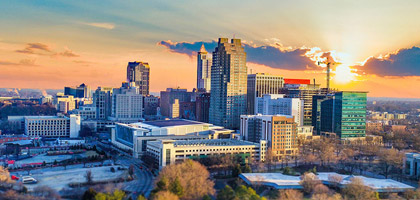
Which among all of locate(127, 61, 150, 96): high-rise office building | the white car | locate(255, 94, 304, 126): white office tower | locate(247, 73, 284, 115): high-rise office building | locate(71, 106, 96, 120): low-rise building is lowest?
the white car

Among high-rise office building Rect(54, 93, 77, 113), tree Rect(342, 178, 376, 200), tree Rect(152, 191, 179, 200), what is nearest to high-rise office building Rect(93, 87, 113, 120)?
high-rise office building Rect(54, 93, 77, 113)

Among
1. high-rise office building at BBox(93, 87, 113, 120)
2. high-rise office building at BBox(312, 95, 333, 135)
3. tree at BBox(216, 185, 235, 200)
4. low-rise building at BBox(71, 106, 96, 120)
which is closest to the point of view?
tree at BBox(216, 185, 235, 200)

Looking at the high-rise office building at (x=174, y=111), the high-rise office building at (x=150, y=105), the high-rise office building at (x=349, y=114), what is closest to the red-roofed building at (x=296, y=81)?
the high-rise office building at (x=174, y=111)

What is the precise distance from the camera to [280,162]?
178 ft

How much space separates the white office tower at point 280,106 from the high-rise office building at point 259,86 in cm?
467

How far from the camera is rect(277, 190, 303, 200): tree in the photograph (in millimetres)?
32909

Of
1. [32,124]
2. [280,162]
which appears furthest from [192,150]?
[32,124]

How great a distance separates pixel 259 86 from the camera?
92.8m

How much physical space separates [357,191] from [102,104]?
272 feet

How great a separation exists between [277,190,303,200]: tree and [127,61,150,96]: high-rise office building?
119248 mm

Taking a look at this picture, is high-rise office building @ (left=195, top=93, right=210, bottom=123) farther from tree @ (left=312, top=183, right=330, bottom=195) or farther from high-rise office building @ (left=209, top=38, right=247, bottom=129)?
tree @ (left=312, top=183, right=330, bottom=195)

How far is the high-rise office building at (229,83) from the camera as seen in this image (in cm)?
8050

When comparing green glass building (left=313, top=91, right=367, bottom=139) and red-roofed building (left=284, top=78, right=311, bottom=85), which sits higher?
red-roofed building (left=284, top=78, right=311, bottom=85)

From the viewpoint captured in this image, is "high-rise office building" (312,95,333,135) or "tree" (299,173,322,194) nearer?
"tree" (299,173,322,194)
